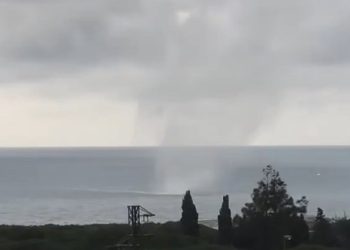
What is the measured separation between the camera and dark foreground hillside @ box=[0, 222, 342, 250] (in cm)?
4622

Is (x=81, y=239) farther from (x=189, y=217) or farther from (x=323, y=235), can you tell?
(x=323, y=235)

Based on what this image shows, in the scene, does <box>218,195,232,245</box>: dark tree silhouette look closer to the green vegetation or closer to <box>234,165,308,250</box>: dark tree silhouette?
the green vegetation

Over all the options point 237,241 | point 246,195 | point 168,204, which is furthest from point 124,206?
point 237,241

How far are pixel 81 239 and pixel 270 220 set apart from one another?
13.2 meters

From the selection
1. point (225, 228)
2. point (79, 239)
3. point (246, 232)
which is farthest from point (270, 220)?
point (79, 239)

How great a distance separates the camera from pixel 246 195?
16375 cm

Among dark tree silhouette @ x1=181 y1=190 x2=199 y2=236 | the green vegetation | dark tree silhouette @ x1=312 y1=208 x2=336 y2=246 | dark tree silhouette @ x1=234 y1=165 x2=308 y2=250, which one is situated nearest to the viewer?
the green vegetation

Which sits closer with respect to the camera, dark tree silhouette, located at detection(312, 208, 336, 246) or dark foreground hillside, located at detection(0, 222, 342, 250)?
dark foreground hillside, located at detection(0, 222, 342, 250)

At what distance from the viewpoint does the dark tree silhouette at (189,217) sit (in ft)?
177

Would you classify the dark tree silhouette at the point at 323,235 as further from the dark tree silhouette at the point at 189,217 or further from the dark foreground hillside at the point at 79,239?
the dark tree silhouette at the point at 189,217

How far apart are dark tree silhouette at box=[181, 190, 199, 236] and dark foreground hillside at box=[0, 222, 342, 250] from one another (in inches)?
30.6

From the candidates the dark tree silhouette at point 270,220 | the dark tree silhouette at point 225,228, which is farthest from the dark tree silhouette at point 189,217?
the dark tree silhouette at point 270,220

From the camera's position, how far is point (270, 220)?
167 feet

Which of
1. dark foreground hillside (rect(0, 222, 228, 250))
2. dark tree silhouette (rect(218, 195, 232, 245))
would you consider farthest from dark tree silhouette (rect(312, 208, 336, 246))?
dark foreground hillside (rect(0, 222, 228, 250))
